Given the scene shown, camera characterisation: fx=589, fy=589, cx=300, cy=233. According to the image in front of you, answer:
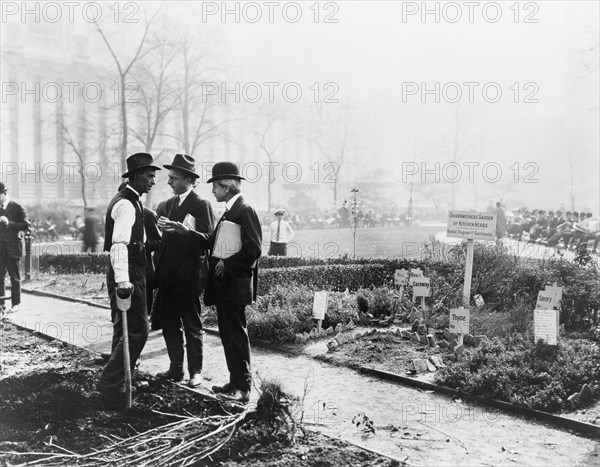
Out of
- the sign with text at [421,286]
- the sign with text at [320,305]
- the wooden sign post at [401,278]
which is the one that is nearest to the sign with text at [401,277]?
the wooden sign post at [401,278]

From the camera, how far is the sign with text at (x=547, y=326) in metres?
6.00

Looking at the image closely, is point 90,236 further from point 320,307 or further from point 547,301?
point 547,301

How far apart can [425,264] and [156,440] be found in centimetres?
770

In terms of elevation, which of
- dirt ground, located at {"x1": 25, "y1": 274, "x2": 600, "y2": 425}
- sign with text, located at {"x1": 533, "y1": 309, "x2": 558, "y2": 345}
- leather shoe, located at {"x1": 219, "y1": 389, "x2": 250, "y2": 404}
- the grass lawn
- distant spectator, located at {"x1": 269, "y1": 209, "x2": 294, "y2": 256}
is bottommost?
dirt ground, located at {"x1": 25, "y1": 274, "x2": 600, "y2": 425}

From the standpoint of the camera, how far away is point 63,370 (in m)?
5.66

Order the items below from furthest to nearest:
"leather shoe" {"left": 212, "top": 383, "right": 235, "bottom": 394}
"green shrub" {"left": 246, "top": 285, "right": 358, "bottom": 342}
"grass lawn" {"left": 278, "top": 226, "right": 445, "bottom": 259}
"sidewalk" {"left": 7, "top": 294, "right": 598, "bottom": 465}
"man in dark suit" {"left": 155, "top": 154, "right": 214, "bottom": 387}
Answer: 1. "grass lawn" {"left": 278, "top": 226, "right": 445, "bottom": 259}
2. "green shrub" {"left": 246, "top": 285, "right": 358, "bottom": 342}
3. "man in dark suit" {"left": 155, "top": 154, "right": 214, "bottom": 387}
4. "leather shoe" {"left": 212, "top": 383, "right": 235, "bottom": 394}
5. "sidewalk" {"left": 7, "top": 294, "right": 598, "bottom": 465}

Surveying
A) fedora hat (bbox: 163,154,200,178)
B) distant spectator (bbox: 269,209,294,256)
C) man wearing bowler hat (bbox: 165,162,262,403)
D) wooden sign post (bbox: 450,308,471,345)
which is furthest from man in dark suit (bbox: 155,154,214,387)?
distant spectator (bbox: 269,209,294,256)

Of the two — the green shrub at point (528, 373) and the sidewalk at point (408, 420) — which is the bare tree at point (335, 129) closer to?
the sidewalk at point (408, 420)

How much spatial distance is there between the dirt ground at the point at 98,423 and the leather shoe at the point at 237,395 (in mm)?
364

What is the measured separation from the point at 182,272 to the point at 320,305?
8.77 feet

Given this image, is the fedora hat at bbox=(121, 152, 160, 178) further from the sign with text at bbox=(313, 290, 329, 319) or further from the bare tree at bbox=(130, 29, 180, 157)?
the bare tree at bbox=(130, 29, 180, 157)

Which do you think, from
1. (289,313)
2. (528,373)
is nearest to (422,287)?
(289,313)

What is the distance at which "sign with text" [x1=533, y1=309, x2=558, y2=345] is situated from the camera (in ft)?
19.7

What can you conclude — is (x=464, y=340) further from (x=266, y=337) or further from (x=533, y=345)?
(x=266, y=337)
